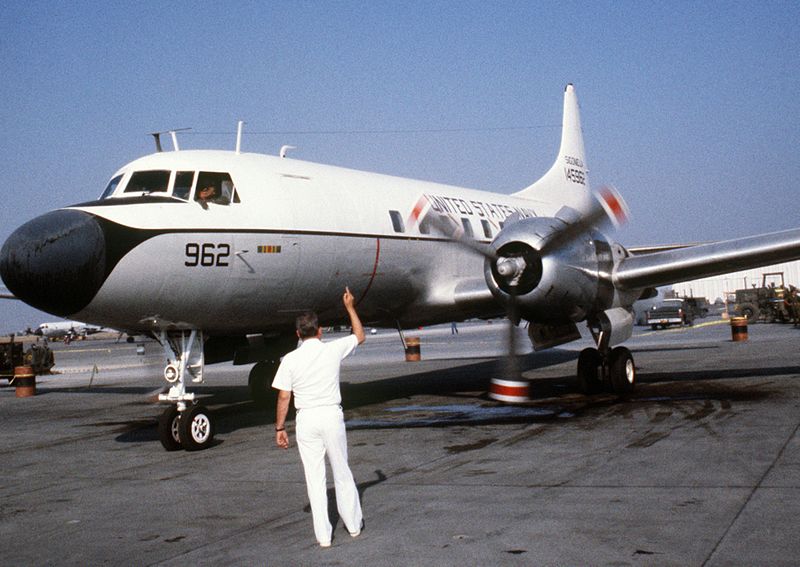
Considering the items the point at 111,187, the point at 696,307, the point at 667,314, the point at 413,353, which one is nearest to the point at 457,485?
the point at 111,187

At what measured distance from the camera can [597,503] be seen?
636 cm

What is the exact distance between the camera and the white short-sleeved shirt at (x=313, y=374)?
5.97m

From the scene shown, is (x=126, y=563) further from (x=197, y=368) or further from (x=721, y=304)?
(x=721, y=304)

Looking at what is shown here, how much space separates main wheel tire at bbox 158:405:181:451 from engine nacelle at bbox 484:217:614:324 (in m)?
5.24

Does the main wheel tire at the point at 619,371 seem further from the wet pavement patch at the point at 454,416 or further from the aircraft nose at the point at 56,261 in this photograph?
the aircraft nose at the point at 56,261

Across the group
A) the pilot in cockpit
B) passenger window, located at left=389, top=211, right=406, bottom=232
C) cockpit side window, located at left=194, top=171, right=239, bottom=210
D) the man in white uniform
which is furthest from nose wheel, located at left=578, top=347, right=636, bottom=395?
the man in white uniform

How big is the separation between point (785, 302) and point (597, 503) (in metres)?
39.9

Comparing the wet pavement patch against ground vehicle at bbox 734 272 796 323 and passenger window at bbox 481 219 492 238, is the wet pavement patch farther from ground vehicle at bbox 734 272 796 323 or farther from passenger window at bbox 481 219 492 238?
ground vehicle at bbox 734 272 796 323

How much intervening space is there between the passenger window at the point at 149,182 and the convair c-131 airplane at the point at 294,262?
0.02 m

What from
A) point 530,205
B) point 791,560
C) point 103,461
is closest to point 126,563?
point 791,560

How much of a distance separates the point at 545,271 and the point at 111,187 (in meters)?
6.53

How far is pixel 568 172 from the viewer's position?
23.1 meters

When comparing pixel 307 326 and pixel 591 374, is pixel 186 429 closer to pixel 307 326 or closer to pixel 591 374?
pixel 307 326

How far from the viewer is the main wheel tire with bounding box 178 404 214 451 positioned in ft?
34.7
